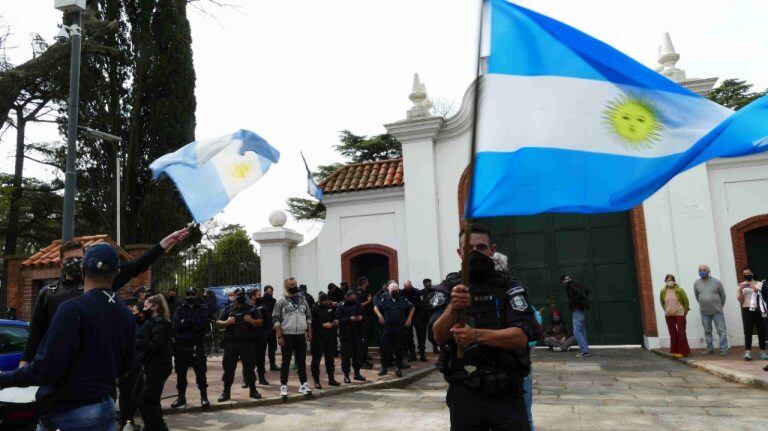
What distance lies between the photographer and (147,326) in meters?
7.17

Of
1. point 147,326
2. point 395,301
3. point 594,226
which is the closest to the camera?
point 147,326

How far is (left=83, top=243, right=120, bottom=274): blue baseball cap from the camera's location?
10.5 feet

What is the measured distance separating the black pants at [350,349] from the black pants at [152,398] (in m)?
4.39

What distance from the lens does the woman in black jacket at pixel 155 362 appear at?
21.4ft

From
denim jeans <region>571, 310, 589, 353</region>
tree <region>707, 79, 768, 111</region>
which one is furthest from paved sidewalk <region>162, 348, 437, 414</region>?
tree <region>707, 79, 768, 111</region>

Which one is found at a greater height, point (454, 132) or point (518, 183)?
point (454, 132)

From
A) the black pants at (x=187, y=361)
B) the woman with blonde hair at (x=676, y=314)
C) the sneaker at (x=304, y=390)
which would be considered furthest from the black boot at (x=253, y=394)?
the woman with blonde hair at (x=676, y=314)

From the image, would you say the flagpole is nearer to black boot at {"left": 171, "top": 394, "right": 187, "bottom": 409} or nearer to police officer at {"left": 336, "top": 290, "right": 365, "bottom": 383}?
black boot at {"left": 171, "top": 394, "right": 187, "bottom": 409}

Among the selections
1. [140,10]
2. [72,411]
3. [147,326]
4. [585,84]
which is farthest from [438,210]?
[140,10]

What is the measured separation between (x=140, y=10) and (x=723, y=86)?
35449 millimetres

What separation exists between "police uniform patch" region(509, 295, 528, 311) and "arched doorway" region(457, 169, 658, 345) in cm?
1169

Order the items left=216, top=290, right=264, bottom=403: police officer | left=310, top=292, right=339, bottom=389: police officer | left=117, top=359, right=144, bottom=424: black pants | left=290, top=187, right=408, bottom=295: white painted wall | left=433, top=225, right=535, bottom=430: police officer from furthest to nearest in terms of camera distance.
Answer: left=290, top=187, right=408, bottom=295: white painted wall, left=310, top=292, right=339, bottom=389: police officer, left=216, top=290, right=264, bottom=403: police officer, left=117, top=359, right=144, bottom=424: black pants, left=433, top=225, right=535, bottom=430: police officer

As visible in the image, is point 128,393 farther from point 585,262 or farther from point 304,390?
point 585,262

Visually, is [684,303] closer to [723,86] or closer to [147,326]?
[147,326]
